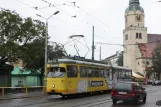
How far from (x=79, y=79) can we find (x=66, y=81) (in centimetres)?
198

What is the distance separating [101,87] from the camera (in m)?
33.1

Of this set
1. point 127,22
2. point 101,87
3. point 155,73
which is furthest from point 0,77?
point 127,22

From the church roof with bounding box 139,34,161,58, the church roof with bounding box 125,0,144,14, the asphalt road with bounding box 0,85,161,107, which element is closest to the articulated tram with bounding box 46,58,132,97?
the asphalt road with bounding box 0,85,161,107

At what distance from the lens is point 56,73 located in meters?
26.7

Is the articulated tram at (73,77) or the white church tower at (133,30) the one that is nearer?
the articulated tram at (73,77)

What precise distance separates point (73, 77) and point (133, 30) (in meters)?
88.6

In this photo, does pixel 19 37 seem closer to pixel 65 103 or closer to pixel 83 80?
pixel 83 80

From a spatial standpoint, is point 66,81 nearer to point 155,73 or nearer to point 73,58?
point 73,58

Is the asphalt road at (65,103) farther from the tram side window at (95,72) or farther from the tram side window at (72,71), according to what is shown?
the tram side window at (95,72)

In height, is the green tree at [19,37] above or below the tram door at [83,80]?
above

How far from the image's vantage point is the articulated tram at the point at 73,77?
86.0 ft

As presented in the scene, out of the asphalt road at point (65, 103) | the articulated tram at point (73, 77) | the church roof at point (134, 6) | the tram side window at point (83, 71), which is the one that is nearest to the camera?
the asphalt road at point (65, 103)

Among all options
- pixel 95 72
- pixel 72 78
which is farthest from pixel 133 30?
pixel 72 78

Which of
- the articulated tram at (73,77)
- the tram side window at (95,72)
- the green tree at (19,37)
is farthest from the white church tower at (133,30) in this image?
the articulated tram at (73,77)
